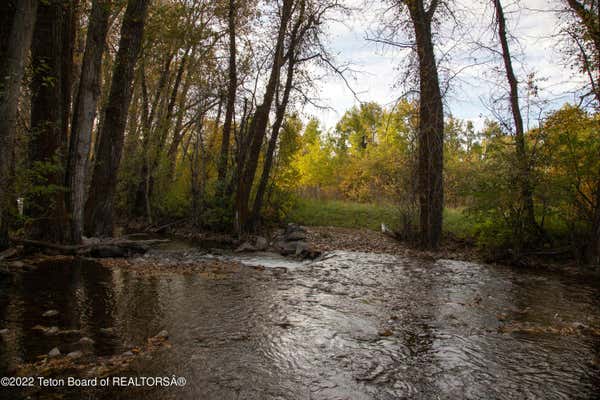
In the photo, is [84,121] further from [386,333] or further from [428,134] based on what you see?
[428,134]

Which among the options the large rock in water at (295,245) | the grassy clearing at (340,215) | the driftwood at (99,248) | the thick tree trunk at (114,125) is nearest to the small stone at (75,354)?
the driftwood at (99,248)

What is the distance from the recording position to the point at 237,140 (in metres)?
17.9

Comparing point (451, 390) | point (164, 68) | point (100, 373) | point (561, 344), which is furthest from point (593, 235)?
point (164, 68)

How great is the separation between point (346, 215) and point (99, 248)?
1360 cm

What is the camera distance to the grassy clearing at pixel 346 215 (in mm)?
18781

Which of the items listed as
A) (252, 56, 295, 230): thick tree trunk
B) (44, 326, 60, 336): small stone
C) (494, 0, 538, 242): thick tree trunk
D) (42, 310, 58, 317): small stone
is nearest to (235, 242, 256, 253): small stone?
(252, 56, 295, 230): thick tree trunk

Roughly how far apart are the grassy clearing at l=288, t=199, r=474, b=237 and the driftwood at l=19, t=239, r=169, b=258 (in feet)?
33.4

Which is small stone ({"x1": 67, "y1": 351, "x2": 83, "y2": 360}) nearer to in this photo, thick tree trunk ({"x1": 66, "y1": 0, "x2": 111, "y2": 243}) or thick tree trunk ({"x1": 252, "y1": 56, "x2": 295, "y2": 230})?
thick tree trunk ({"x1": 66, "y1": 0, "x2": 111, "y2": 243})

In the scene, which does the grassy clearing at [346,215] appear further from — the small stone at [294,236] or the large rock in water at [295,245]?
the small stone at [294,236]

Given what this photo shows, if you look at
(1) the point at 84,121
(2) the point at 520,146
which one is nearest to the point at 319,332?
(1) the point at 84,121

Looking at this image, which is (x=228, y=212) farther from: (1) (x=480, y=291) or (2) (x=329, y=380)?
(2) (x=329, y=380)

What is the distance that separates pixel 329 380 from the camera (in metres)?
3.72

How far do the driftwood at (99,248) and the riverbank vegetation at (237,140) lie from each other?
264mm

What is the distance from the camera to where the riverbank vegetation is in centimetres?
837
